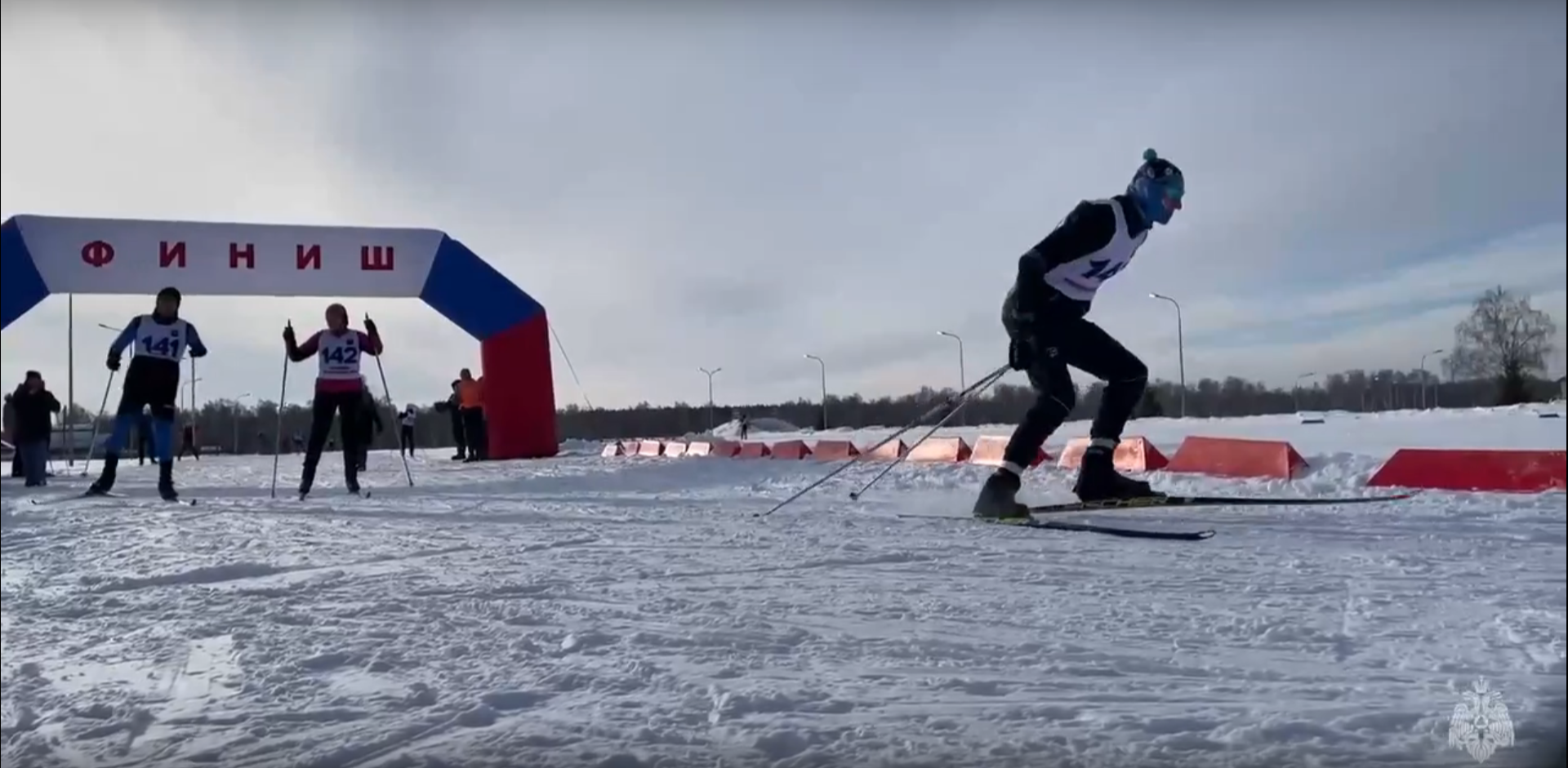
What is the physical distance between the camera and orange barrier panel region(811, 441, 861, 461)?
1198 cm

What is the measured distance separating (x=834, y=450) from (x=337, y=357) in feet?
20.1

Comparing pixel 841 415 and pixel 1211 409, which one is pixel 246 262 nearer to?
pixel 841 415

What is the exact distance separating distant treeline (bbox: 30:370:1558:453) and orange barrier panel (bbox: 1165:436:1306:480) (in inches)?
12.5

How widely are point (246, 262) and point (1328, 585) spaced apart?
11.1m

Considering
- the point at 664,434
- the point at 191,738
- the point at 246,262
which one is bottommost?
the point at 191,738

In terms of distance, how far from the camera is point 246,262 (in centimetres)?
1129

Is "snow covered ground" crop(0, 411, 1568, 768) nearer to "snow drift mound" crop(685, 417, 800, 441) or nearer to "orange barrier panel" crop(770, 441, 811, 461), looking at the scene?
"snow drift mound" crop(685, 417, 800, 441)

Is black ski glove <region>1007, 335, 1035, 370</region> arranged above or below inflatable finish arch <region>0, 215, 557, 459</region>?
below

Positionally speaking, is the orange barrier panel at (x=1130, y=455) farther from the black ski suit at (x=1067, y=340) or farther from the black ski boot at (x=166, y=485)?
the black ski boot at (x=166, y=485)

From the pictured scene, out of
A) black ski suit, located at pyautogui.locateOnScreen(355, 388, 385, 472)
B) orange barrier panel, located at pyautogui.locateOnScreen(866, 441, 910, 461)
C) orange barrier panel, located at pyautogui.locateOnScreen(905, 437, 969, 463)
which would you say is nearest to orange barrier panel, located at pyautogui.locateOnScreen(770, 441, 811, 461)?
orange barrier panel, located at pyautogui.locateOnScreen(905, 437, 969, 463)

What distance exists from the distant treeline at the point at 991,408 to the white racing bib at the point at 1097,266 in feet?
1.94

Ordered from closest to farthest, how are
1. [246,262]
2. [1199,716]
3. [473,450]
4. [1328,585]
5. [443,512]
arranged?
[1199,716] → [1328,585] → [443,512] → [246,262] → [473,450]

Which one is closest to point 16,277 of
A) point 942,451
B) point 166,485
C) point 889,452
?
point 166,485

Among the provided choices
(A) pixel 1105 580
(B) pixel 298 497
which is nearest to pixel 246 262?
→ (B) pixel 298 497
